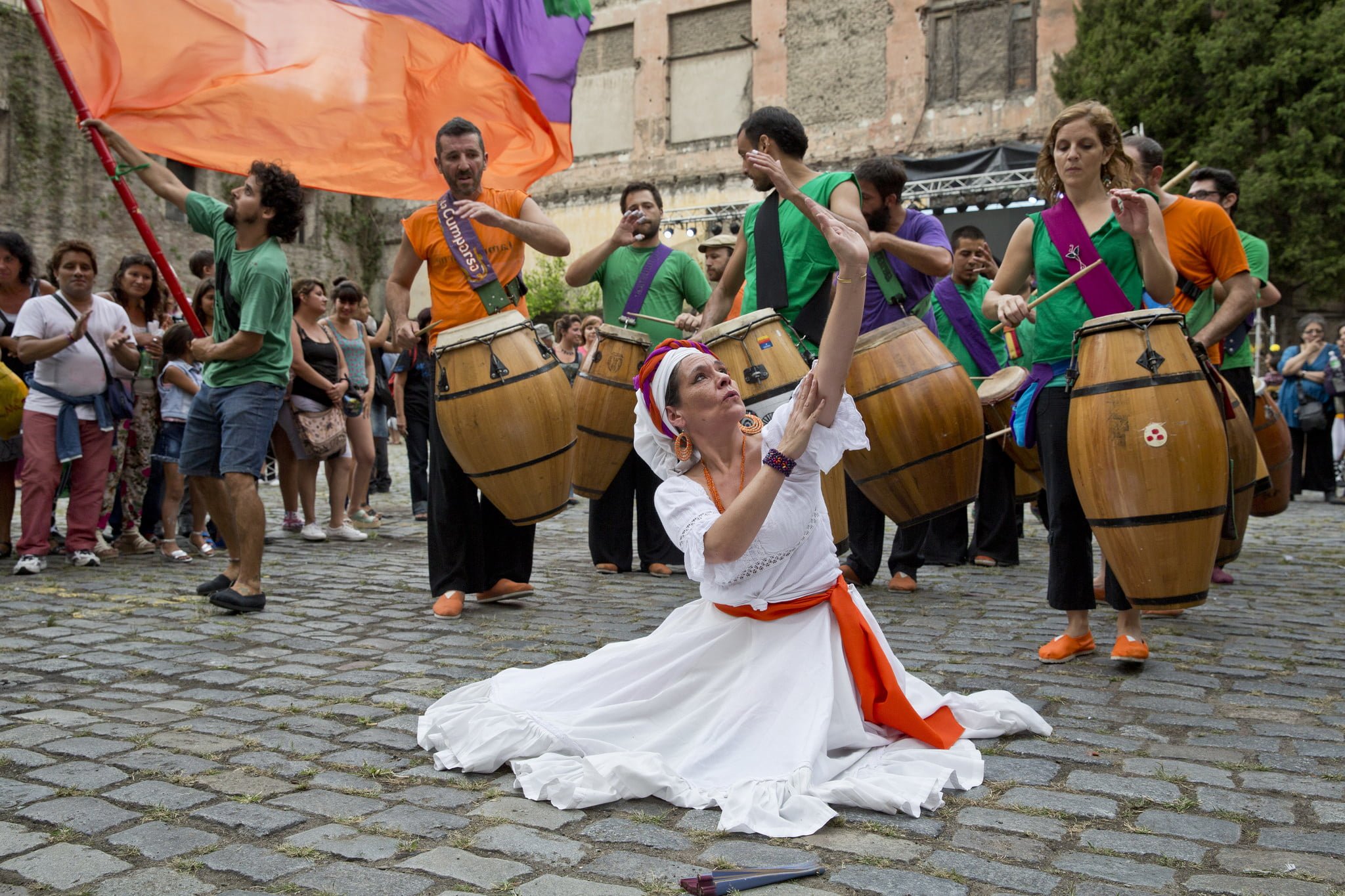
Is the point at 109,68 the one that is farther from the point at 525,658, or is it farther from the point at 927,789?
the point at 927,789

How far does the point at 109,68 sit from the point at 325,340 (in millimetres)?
3453

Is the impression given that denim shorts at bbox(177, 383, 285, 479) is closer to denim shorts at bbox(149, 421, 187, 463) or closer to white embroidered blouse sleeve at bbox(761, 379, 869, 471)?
denim shorts at bbox(149, 421, 187, 463)

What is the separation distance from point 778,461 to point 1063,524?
5.95 feet

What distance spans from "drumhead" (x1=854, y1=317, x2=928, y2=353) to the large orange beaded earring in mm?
1967

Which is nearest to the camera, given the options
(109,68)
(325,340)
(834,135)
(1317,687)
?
Answer: (1317,687)

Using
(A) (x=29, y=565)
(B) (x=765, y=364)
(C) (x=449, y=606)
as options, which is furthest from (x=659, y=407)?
(A) (x=29, y=565)

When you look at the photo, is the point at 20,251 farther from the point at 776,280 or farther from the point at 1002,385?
the point at 1002,385

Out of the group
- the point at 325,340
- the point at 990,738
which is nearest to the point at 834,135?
the point at 325,340

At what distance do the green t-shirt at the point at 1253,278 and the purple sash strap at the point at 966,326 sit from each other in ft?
4.31

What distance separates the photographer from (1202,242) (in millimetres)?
5141

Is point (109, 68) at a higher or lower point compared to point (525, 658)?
higher

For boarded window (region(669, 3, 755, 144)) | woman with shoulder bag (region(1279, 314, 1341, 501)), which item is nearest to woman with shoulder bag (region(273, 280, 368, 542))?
woman with shoulder bag (region(1279, 314, 1341, 501))

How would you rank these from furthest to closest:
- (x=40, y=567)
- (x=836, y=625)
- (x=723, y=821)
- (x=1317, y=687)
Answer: (x=40, y=567) < (x=1317, y=687) < (x=836, y=625) < (x=723, y=821)

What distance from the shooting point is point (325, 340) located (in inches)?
346
